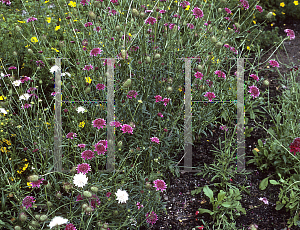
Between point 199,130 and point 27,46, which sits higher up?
point 27,46

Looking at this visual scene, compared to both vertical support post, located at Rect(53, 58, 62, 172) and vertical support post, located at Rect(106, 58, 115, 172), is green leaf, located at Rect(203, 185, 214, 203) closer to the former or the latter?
vertical support post, located at Rect(106, 58, 115, 172)

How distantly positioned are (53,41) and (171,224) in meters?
2.48

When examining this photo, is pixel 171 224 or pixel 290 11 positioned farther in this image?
pixel 290 11

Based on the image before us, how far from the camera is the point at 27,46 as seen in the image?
3.18 metres

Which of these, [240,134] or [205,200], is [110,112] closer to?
[205,200]

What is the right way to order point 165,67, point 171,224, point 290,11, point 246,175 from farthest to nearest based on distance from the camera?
point 290,11 < point 165,67 < point 246,175 < point 171,224

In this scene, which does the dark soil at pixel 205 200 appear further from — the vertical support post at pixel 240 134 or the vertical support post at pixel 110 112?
the vertical support post at pixel 110 112

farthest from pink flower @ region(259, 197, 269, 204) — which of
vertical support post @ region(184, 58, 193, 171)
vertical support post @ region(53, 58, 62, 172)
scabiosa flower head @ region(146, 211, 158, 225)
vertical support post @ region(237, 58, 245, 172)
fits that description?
vertical support post @ region(53, 58, 62, 172)

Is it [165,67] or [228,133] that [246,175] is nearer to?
[228,133]

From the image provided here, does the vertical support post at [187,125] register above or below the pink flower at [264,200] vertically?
above

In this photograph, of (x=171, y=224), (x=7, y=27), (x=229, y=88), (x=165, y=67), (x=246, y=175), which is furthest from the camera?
(x=7, y=27)

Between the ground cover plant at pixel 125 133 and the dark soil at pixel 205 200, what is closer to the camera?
the ground cover plant at pixel 125 133

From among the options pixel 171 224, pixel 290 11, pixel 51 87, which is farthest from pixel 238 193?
pixel 290 11

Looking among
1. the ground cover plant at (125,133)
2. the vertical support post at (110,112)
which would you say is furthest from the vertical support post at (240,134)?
the vertical support post at (110,112)
